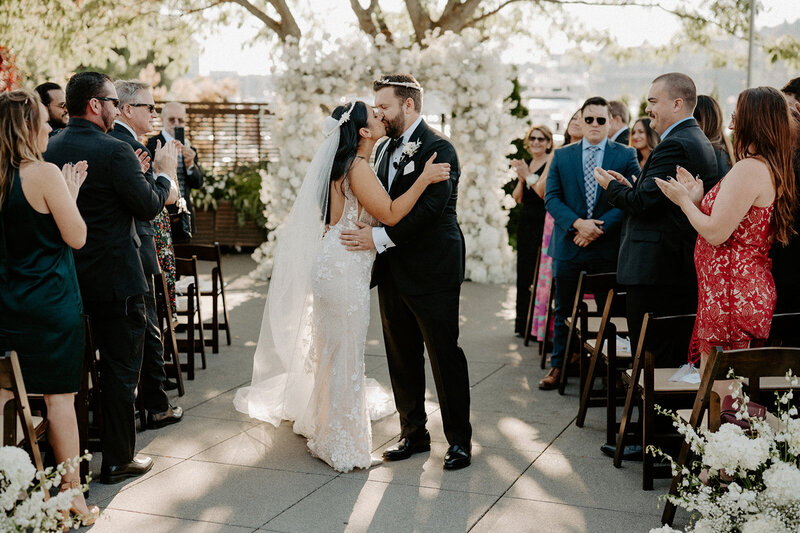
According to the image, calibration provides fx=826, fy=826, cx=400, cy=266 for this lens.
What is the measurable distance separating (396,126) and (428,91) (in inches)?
280

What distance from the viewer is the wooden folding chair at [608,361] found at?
5.09 metres

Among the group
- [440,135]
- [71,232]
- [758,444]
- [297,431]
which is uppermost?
[440,135]

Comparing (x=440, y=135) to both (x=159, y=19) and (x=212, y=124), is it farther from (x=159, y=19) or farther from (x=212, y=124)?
(x=159, y=19)

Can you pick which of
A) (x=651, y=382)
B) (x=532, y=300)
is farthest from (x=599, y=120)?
(x=651, y=382)

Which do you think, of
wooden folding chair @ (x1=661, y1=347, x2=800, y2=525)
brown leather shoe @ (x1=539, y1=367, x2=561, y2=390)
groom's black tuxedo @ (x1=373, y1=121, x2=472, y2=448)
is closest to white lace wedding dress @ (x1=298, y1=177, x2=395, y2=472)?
groom's black tuxedo @ (x1=373, y1=121, x2=472, y2=448)

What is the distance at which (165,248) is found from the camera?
632cm

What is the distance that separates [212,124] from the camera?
15617mm

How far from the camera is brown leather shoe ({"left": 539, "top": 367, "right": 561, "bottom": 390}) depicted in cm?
647

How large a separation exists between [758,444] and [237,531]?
2.43 meters

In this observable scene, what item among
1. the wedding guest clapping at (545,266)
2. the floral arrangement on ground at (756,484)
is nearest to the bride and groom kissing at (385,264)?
the floral arrangement on ground at (756,484)

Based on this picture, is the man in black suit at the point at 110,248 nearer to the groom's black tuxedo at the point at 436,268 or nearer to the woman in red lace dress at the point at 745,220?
the groom's black tuxedo at the point at 436,268

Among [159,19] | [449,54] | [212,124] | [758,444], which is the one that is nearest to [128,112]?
[758,444]

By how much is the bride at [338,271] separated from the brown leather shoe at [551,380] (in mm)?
2122

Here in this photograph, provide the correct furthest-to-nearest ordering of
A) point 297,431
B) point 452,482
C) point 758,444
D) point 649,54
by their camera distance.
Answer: point 649,54 → point 297,431 → point 452,482 → point 758,444
